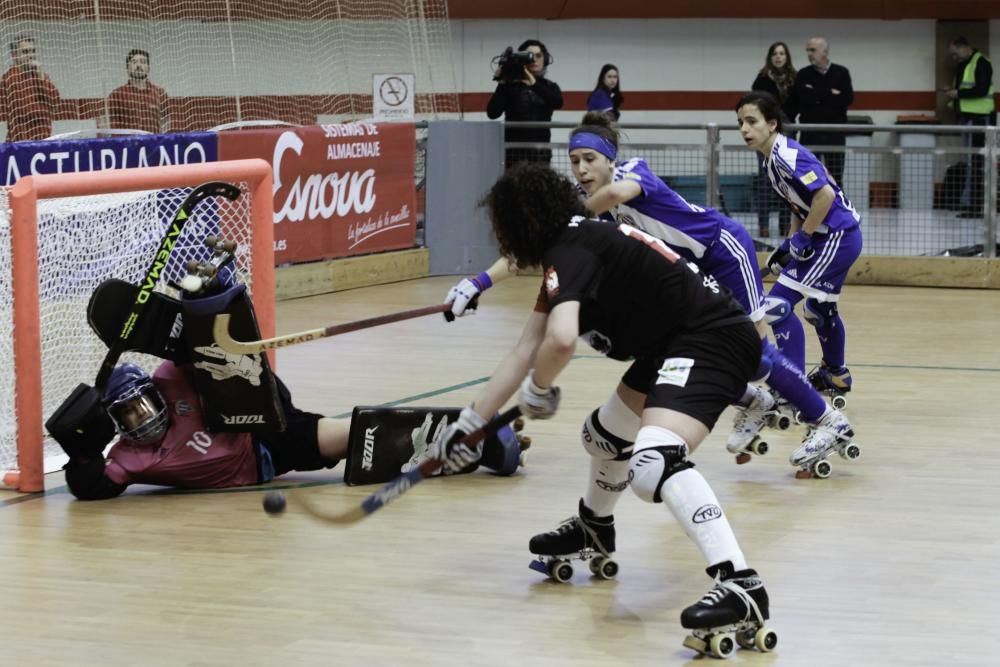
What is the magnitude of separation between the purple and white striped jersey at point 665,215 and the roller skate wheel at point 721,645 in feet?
8.92

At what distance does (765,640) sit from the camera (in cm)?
450

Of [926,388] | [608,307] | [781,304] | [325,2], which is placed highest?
[325,2]

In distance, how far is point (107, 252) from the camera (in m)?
7.32

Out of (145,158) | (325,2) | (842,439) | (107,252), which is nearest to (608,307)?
(842,439)

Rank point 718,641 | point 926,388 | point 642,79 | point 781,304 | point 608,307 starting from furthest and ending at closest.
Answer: point 642,79 < point 926,388 < point 781,304 < point 608,307 < point 718,641

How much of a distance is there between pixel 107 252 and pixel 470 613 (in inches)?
126

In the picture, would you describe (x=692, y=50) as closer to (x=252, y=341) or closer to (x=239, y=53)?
(x=239, y=53)

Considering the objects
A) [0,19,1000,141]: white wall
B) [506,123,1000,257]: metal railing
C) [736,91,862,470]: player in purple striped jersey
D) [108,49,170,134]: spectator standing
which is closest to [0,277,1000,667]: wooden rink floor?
[736,91,862,470]: player in purple striped jersey

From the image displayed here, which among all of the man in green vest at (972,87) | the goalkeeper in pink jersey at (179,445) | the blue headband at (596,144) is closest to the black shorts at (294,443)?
the goalkeeper in pink jersey at (179,445)

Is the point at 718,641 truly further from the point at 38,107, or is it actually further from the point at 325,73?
the point at 325,73

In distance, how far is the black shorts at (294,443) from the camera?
21.4 feet

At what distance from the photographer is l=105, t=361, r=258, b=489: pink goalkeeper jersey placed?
6340mm

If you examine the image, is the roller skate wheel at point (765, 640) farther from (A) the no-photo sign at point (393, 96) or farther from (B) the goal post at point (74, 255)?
(A) the no-photo sign at point (393, 96)

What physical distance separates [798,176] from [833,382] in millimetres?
1136
